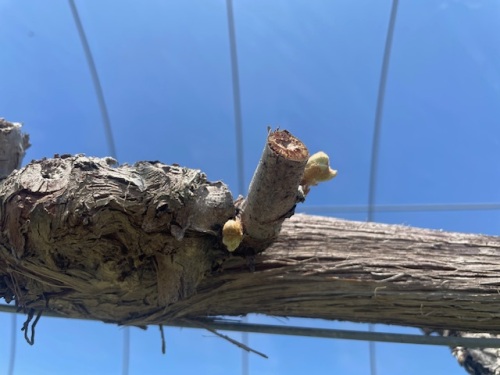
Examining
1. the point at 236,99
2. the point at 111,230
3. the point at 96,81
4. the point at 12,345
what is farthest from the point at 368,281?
the point at 12,345

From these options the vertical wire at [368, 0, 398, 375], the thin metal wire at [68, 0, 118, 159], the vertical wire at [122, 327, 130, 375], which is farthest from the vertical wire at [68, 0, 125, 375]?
the vertical wire at [368, 0, 398, 375]

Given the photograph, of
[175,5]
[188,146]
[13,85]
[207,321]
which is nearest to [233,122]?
[188,146]

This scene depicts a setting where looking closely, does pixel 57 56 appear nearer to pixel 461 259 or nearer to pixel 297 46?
pixel 297 46

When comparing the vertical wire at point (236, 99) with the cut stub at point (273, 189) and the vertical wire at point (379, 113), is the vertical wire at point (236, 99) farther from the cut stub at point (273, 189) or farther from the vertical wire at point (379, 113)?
the cut stub at point (273, 189)

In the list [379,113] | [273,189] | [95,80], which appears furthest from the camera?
[95,80]

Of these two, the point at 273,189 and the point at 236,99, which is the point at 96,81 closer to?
the point at 236,99

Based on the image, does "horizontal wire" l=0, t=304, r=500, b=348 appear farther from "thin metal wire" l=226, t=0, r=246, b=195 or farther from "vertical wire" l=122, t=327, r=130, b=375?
"vertical wire" l=122, t=327, r=130, b=375
